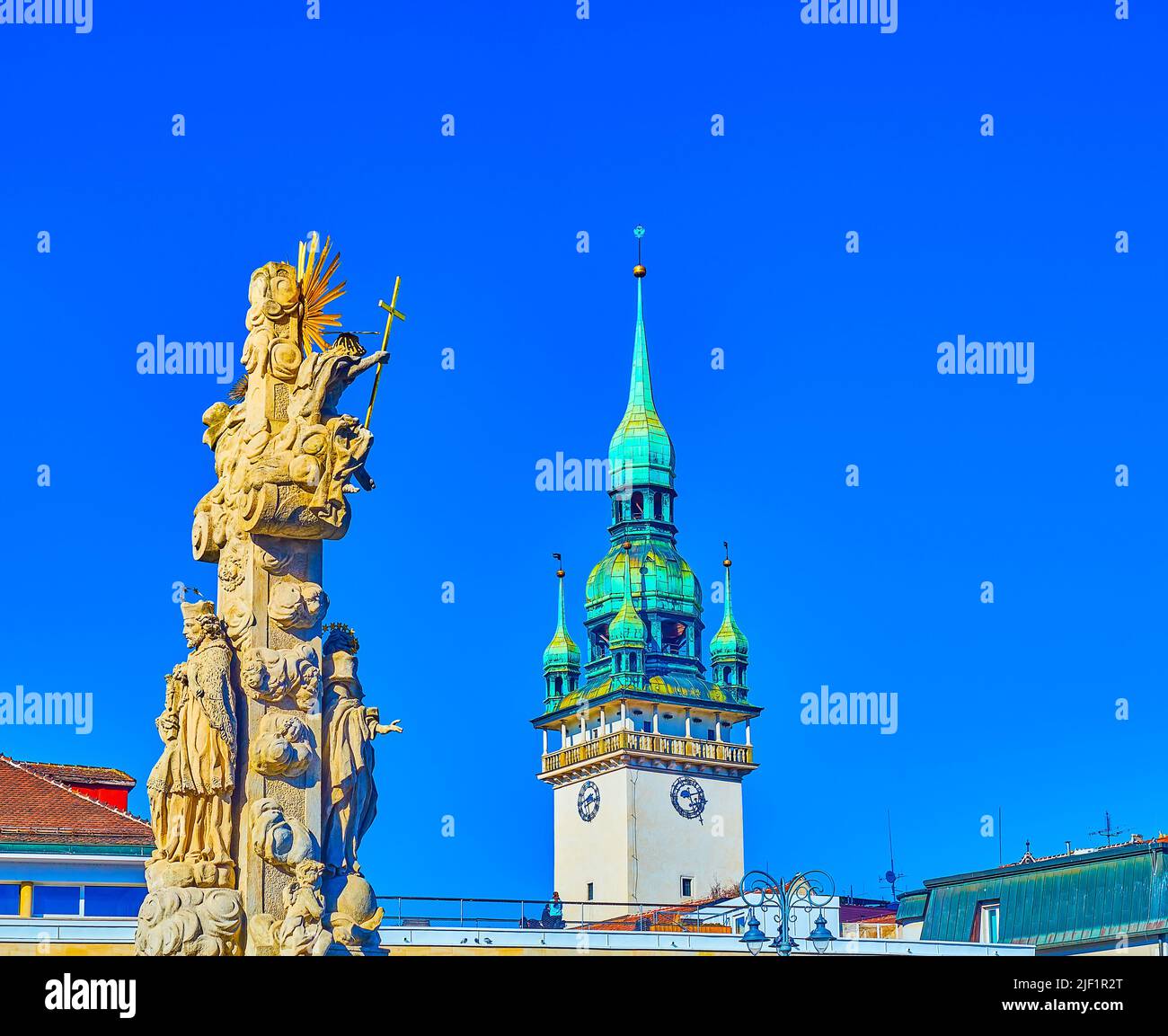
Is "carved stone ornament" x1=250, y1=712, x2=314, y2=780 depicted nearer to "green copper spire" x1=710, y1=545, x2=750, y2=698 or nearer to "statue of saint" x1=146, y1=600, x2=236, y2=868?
"statue of saint" x1=146, y1=600, x2=236, y2=868

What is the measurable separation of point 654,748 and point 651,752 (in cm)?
44

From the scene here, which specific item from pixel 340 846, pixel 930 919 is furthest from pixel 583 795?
pixel 340 846

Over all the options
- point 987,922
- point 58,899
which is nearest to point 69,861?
point 58,899

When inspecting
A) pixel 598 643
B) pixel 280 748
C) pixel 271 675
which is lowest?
pixel 280 748

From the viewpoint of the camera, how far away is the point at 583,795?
136375 mm

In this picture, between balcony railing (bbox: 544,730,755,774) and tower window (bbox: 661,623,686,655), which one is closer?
balcony railing (bbox: 544,730,755,774)

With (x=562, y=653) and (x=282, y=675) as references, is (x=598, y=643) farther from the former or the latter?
(x=282, y=675)

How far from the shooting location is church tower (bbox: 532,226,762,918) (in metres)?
132

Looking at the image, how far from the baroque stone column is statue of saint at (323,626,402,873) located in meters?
0.03

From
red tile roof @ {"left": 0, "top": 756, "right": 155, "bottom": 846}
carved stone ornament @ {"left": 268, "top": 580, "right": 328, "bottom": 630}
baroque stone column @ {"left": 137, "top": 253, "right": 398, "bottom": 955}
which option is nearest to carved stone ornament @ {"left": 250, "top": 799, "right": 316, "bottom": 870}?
baroque stone column @ {"left": 137, "top": 253, "right": 398, "bottom": 955}

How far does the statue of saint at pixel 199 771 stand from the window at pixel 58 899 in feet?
66.1

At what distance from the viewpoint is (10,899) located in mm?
38000
